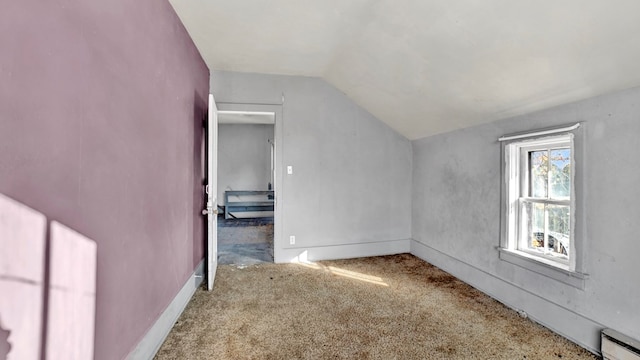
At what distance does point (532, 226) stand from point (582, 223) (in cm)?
63

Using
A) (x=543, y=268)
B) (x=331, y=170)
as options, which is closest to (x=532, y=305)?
(x=543, y=268)

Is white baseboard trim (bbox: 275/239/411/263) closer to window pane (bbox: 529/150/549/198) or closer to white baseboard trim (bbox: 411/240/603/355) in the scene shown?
white baseboard trim (bbox: 411/240/603/355)

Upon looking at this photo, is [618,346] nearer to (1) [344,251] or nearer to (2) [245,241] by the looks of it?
(1) [344,251]

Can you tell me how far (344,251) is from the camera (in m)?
4.24

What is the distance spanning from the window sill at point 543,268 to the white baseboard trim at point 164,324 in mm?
2987

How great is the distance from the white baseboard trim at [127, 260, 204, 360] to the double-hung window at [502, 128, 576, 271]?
3010 millimetres

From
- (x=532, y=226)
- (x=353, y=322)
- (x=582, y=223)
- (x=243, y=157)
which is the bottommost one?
(x=353, y=322)

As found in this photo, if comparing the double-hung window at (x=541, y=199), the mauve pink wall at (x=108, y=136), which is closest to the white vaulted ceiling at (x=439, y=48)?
the double-hung window at (x=541, y=199)

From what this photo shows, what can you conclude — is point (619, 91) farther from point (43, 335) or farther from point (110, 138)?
point (43, 335)

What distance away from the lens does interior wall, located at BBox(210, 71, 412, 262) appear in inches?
159

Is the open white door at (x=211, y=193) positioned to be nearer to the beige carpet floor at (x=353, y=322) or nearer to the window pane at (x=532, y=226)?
the beige carpet floor at (x=353, y=322)

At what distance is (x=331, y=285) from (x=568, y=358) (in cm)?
200

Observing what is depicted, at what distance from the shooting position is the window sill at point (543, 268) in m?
2.14

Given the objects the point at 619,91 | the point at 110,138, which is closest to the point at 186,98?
the point at 110,138
